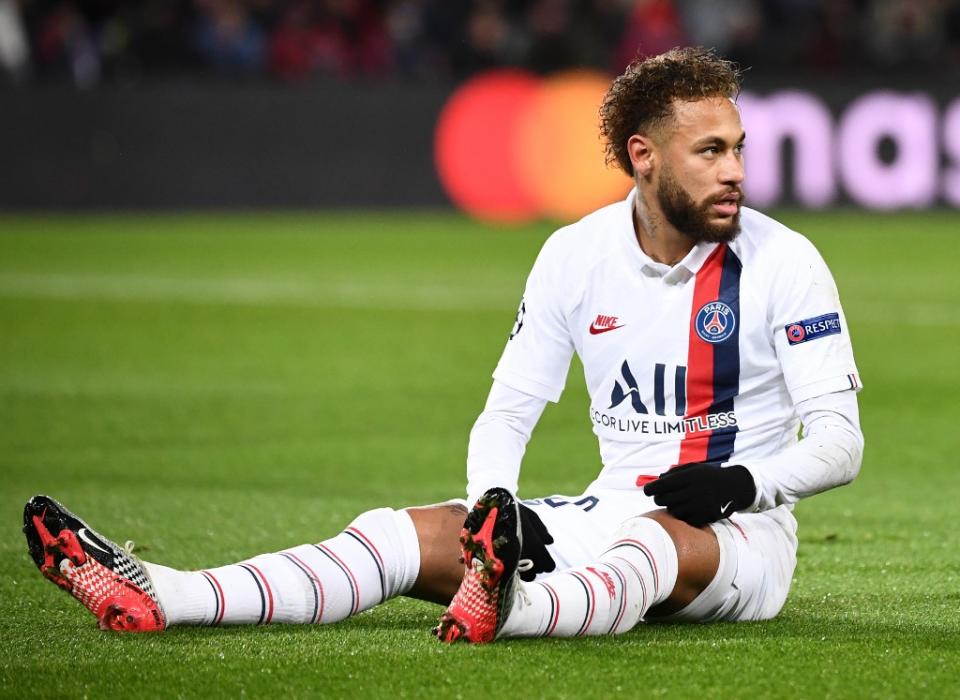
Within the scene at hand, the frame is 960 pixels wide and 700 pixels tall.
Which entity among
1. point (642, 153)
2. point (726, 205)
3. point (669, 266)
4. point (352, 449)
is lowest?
point (352, 449)

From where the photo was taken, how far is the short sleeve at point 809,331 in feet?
13.8

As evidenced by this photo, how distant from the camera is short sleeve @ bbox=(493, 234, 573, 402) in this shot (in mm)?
4523

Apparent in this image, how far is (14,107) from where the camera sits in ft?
64.1

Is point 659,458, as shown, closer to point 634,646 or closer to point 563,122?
point 634,646

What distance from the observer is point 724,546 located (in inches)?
163

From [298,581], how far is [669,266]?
1184 mm

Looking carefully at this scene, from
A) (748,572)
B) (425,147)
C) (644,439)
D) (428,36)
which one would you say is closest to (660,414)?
(644,439)

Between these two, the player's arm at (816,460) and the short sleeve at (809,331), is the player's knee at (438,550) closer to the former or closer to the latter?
the player's arm at (816,460)

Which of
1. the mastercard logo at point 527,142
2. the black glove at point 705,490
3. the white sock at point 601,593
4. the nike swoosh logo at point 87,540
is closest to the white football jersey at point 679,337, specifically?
the black glove at point 705,490

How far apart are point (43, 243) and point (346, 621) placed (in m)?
14.4

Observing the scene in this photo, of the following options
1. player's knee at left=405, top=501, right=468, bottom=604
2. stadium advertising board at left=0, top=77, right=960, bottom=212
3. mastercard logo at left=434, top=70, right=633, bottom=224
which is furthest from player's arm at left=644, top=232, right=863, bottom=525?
mastercard logo at left=434, top=70, right=633, bottom=224

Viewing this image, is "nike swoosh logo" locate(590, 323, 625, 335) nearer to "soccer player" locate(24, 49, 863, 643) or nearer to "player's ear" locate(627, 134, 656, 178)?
"soccer player" locate(24, 49, 863, 643)

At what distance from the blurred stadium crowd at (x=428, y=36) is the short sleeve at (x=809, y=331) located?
53.1 feet

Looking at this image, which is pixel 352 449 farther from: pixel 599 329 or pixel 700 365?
pixel 700 365
